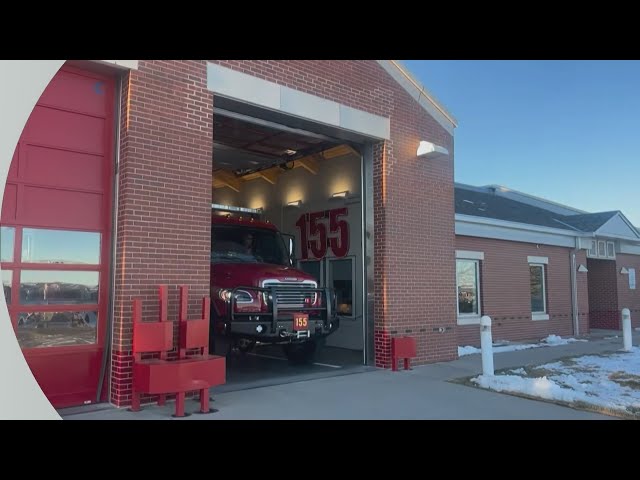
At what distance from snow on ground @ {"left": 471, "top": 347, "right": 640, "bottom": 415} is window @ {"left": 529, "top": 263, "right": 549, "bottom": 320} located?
4.77m

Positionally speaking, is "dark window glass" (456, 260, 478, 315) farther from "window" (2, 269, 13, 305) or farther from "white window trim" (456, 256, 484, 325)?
"window" (2, 269, 13, 305)

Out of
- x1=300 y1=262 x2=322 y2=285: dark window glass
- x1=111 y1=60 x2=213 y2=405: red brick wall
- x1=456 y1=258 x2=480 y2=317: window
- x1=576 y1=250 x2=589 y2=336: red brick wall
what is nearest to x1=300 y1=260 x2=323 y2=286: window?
x1=300 y1=262 x2=322 y2=285: dark window glass

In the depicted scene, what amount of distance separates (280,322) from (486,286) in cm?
758

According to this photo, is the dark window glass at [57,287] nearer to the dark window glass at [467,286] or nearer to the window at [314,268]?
the window at [314,268]

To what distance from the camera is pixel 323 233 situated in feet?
43.9

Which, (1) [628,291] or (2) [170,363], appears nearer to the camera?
(2) [170,363]

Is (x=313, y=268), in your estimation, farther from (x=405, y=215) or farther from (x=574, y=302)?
(x=574, y=302)

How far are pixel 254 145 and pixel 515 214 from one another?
9674mm

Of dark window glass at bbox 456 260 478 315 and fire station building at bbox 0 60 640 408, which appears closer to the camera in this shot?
fire station building at bbox 0 60 640 408

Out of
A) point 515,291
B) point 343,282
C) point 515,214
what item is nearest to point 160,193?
point 343,282

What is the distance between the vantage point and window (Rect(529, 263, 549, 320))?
53.1ft

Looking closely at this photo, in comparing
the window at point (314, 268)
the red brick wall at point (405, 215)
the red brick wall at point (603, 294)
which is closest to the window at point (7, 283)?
the red brick wall at point (405, 215)

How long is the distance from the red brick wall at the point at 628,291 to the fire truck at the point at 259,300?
14.6 m

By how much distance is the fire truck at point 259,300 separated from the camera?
8.51 metres
